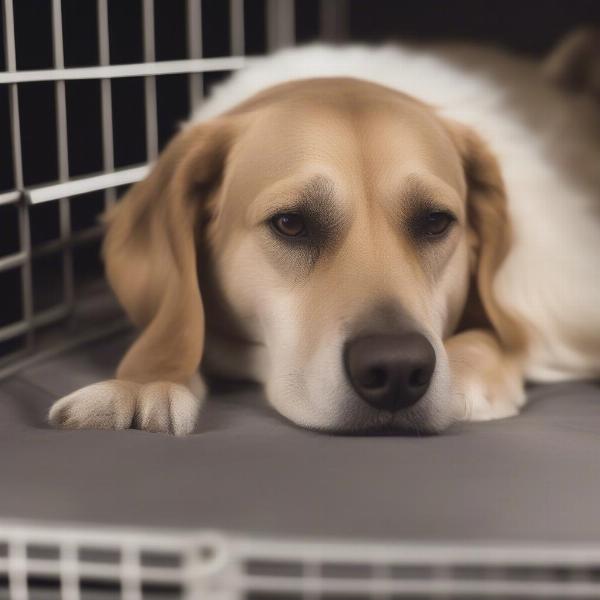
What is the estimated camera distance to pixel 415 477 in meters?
1.19

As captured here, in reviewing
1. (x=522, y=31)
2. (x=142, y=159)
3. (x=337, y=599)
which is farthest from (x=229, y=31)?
(x=337, y=599)

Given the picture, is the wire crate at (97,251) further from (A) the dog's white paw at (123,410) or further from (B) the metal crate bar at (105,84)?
(A) the dog's white paw at (123,410)

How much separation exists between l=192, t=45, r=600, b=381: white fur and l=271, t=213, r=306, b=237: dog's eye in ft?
1.73

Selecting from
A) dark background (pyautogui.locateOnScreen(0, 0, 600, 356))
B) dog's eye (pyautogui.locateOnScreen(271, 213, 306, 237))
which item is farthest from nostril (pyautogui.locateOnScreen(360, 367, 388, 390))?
dark background (pyautogui.locateOnScreen(0, 0, 600, 356))

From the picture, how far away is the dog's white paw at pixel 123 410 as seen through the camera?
4.62ft

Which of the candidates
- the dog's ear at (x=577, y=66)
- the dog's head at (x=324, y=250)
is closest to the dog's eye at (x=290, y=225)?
the dog's head at (x=324, y=250)

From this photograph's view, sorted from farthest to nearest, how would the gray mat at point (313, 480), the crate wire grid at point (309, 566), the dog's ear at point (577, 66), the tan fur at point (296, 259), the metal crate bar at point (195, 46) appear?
the dog's ear at point (577, 66) → the metal crate bar at point (195, 46) → the tan fur at point (296, 259) → the gray mat at point (313, 480) → the crate wire grid at point (309, 566)

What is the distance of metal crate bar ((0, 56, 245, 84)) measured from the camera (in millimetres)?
1737

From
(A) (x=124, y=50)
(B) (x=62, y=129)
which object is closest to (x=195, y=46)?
(A) (x=124, y=50)

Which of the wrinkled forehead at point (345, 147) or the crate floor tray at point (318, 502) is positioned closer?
the crate floor tray at point (318, 502)

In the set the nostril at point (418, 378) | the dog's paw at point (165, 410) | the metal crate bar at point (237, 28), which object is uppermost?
the metal crate bar at point (237, 28)

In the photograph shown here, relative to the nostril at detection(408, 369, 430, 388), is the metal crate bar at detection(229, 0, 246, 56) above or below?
above

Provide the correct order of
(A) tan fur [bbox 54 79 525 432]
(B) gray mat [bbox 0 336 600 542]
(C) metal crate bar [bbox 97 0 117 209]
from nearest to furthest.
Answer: (B) gray mat [bbox 0 336 600 542] → (A) tan fur [bbox 54 79 525 432] → (C) metal crate bar [bbox 97 0 117 209]

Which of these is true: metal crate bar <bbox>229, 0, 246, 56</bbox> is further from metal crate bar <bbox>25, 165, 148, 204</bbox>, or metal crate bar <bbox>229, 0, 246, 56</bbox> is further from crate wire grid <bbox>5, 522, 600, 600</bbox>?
crate wire grid <bbox>5, 522, 600, 600</bbox>
